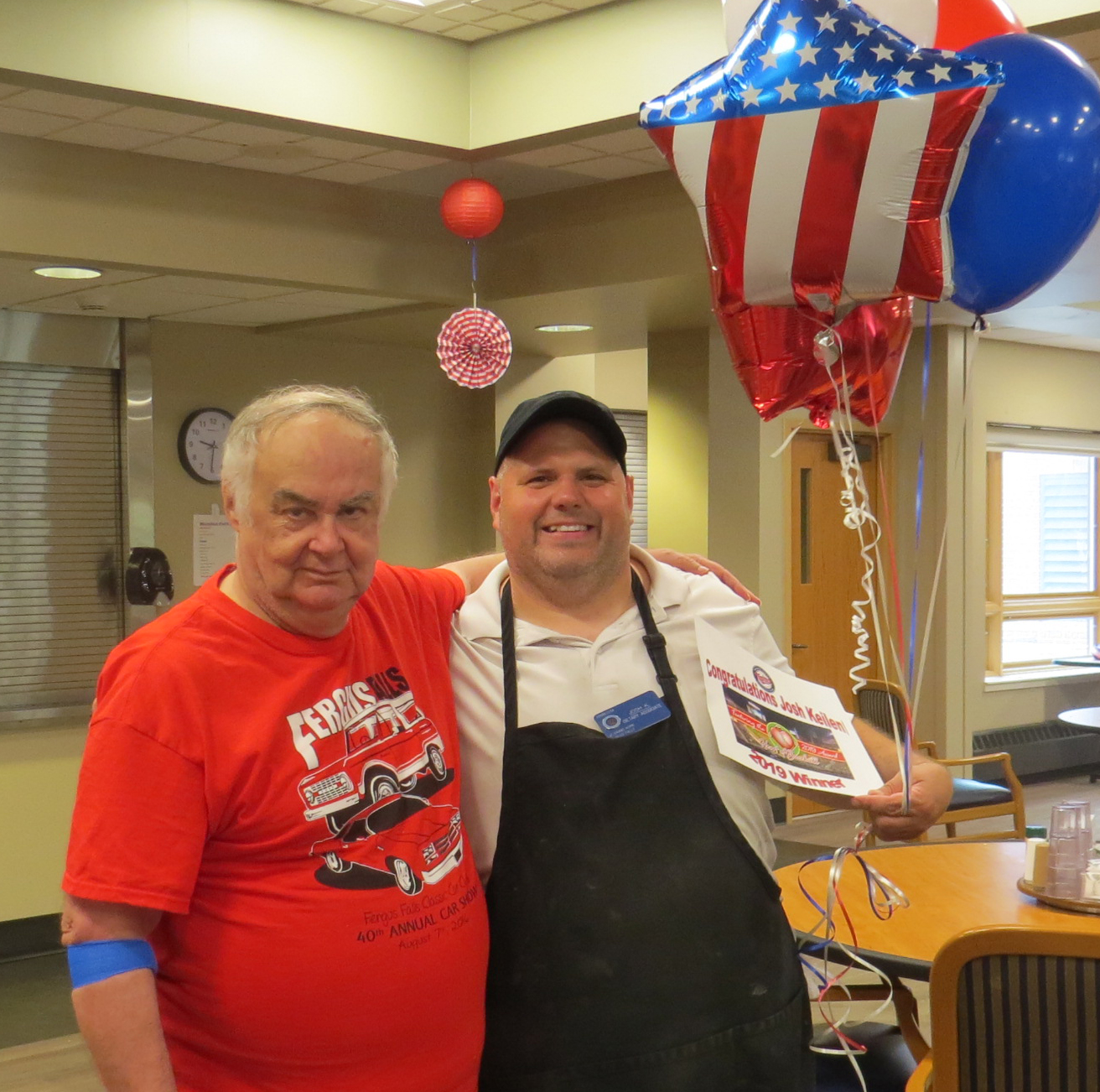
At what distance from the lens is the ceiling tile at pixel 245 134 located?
4.16m

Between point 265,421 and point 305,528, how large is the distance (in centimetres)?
14

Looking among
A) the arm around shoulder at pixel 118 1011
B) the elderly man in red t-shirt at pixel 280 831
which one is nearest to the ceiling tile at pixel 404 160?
the elderly man in red t-shirt at pixel 280 831

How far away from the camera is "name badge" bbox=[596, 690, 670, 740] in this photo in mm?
1771

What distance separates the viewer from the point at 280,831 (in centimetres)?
149

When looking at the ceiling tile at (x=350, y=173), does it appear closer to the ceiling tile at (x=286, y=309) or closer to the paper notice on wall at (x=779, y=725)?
the ceiling tile at (x=286, y=309)

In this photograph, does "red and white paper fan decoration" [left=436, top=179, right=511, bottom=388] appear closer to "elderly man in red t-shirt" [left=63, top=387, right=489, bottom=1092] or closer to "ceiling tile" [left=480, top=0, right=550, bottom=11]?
"ceiling tile" [left=480, top=0, right=550, bottom=11]

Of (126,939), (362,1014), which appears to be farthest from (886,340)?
(126,939)

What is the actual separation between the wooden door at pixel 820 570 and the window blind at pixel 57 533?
11.4ft

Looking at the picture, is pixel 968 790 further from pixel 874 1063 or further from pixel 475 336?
pixel 874 1063

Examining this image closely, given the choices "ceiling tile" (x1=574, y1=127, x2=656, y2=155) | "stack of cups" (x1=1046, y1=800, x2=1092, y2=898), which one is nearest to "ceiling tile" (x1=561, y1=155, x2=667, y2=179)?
"ceiling tile" (x1=574, y1=127, x2=656, y2=155)

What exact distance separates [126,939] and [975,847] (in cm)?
266

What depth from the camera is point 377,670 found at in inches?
64.6

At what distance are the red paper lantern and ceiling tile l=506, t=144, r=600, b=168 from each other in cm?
15

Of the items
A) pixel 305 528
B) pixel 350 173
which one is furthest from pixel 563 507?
pixel 350 173
